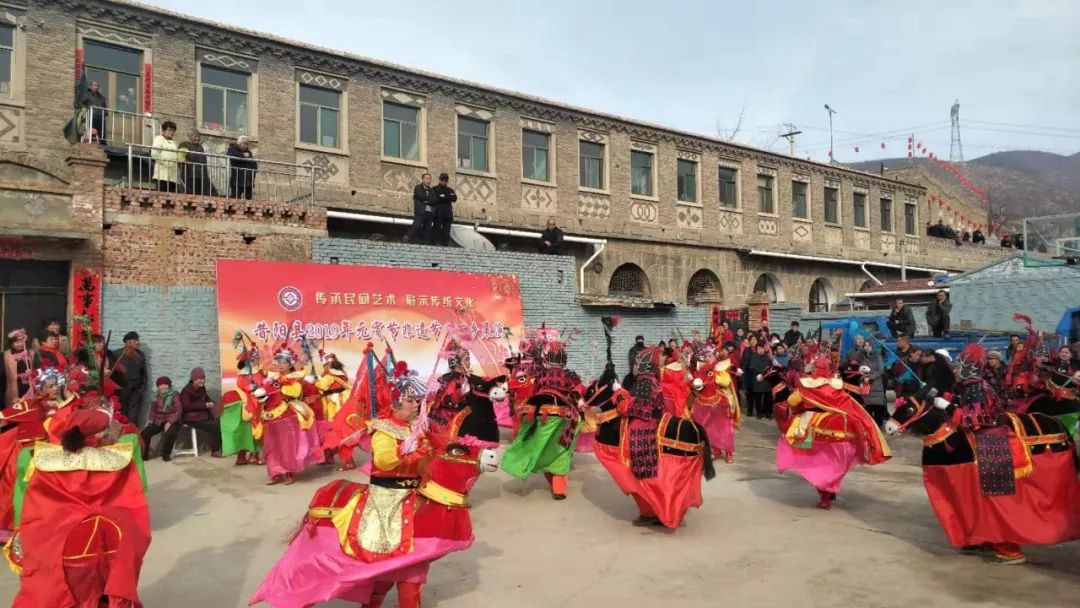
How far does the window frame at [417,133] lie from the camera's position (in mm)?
17516

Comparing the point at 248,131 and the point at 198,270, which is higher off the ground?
the point at 248,131

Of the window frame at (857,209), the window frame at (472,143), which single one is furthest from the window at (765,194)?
the window frame at (472,143)

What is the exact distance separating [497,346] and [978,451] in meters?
10.6

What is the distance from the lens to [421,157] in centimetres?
1809

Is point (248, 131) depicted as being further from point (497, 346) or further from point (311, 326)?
point (497, 346)

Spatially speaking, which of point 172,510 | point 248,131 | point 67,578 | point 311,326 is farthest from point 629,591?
point 248,131

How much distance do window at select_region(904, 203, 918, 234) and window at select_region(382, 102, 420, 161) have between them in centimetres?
2006

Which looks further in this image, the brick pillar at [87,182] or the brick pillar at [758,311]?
the brick pillar at [758,311]

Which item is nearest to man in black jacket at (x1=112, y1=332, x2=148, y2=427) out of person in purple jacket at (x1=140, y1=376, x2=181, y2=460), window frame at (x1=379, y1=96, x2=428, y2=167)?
person in purple jacket at (x1=140, y1=376, x2=181, y2=460)

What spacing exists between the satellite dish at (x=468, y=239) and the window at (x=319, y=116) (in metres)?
3.08

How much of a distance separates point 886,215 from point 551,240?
16.6 m

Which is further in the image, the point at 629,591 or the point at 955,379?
the point at 955,379

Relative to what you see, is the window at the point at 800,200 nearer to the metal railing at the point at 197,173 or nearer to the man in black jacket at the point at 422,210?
the man in black jacket at the point at 422,210

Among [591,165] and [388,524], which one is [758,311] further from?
[388,524]
